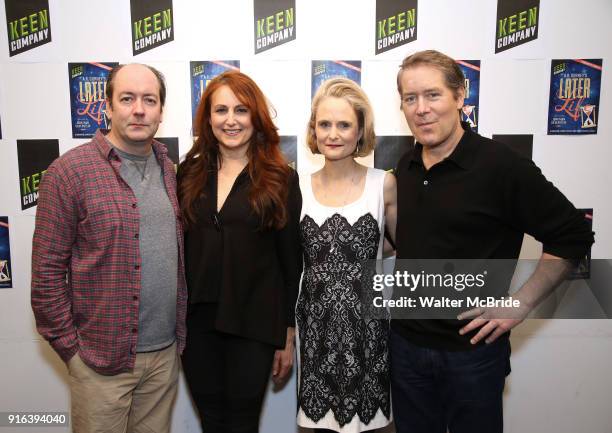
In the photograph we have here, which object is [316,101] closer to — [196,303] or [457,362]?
[196,303]

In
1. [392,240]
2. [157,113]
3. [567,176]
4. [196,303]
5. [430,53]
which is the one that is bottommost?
[196,303]

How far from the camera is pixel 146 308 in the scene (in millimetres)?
1575

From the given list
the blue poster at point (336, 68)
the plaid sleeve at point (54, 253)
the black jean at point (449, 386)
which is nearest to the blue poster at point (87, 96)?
the plaid sleeve at point (54, 253)

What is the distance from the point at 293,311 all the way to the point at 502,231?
0.76 meters

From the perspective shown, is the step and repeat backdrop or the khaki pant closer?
the khaki pant

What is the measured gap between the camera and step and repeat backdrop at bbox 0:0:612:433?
2.14 m

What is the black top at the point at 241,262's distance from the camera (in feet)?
5.28

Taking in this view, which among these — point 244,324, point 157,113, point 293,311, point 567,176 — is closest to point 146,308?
point 244,324

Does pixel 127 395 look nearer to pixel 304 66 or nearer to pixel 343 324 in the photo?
pixel 343 324

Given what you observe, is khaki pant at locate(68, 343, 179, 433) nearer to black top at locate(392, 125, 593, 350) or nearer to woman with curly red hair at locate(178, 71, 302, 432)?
woman with curly red hair at locate(178, 71, 302, 432)

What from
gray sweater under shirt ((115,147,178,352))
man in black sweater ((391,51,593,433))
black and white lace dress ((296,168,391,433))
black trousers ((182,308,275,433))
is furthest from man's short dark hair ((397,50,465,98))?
black trousers ((182,308,275,433))

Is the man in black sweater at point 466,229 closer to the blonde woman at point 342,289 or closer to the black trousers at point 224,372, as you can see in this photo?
the blonde woman at point 342,289

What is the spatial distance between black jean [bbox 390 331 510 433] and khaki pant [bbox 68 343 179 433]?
31.7 inches

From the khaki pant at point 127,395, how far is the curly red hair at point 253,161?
519 mm
